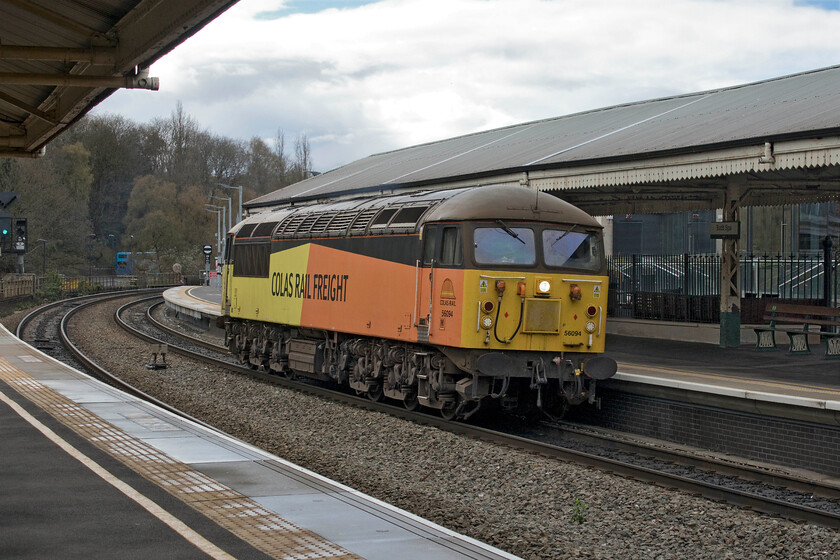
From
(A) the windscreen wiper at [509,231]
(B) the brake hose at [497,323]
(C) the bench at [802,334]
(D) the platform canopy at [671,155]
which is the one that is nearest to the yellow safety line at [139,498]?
(B) the brake hose at [497,323]

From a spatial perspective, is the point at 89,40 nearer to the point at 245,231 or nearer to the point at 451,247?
the point at 451,247

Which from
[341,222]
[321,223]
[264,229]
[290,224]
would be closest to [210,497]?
[341,222]

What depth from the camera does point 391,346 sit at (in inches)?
595

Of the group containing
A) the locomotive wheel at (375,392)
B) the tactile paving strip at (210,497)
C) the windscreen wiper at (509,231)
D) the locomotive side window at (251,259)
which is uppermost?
the windscreen wiper at (509,231)

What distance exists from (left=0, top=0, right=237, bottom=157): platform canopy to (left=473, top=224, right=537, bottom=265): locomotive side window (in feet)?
17.1

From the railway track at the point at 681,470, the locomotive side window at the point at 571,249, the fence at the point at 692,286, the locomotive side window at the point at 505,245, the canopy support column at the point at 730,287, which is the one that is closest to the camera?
the railway track at the point at 681,470

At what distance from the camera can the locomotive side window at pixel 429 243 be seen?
535 inches

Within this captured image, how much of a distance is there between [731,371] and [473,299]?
5.83m

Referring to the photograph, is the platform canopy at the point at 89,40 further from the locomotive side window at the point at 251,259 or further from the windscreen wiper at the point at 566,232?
the locomotive side window at the point at 251,259

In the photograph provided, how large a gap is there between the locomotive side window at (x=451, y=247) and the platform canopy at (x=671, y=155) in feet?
18.0

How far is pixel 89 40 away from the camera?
9.45 meters

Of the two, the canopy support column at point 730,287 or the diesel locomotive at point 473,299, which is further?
the canopy support column at point 730,287

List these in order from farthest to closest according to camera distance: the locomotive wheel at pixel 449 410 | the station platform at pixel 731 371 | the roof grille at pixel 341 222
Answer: the roof grille at pixel 341 222 → the locomotive wheel at pixel 449 410 → the station platform at pixel 731 371

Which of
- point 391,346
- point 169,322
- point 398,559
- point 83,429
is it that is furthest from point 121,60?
point 169,322
